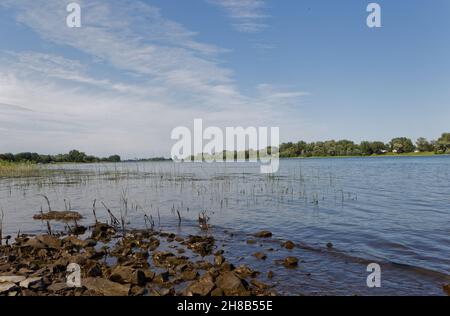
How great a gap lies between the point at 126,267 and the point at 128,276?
487 millimetres

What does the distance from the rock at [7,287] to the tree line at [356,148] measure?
14924cm

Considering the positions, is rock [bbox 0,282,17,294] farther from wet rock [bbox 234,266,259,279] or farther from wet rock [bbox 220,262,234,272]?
wet rock [bbox 234,266,259,279]

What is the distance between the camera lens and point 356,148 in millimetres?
161000

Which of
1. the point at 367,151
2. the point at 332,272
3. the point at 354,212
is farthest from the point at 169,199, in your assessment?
the point at 367,151

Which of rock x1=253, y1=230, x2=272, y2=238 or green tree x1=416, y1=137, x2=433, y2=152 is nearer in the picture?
rock x1=253, y1=230, x2=272, y2=238

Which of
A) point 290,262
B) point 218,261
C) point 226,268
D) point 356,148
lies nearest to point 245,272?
point 226,268

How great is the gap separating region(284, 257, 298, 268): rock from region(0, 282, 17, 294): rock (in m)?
7.88

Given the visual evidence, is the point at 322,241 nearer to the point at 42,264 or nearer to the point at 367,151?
the point at 42,264

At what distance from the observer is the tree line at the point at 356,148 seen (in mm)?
155625

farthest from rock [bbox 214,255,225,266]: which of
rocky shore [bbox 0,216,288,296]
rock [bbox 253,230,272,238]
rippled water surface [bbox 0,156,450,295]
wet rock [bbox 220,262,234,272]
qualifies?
rock [bbox 253,230,272,238]

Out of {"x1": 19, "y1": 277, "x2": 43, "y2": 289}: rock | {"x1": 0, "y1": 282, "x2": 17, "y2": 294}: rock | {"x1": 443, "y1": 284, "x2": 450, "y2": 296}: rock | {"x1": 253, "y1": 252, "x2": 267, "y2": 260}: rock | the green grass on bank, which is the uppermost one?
the green grass on bank

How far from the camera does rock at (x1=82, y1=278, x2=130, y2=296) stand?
26.9 ft

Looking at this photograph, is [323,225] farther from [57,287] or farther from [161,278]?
[57,287]
